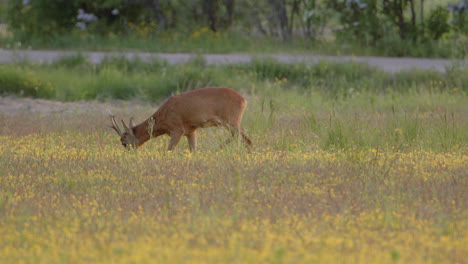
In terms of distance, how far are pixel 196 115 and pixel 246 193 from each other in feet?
10.2

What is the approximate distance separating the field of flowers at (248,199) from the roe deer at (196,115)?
0.31 metres

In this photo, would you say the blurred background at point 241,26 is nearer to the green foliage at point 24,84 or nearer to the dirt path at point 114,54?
the dirt path at point 114,54

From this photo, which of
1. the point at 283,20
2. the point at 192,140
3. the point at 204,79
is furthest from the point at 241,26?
the point at 192,140

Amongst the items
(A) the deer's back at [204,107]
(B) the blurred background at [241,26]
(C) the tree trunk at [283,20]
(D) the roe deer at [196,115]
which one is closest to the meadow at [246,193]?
(D) the roe deer at [196,115]

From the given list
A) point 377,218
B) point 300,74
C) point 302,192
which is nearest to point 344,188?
point 302,192

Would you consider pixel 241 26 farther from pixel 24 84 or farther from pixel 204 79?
pixel 24 84

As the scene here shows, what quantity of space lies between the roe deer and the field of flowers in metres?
0.31

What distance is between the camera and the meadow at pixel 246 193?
5004mm

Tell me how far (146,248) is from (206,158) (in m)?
3.42

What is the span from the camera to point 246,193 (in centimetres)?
647

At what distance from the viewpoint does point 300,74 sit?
55.1 feet

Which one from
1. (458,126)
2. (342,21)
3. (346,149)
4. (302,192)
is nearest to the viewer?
(302,192)

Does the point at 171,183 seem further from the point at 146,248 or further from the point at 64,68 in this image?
the point at 64,68

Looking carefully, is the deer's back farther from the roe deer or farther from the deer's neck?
the deer's neck
